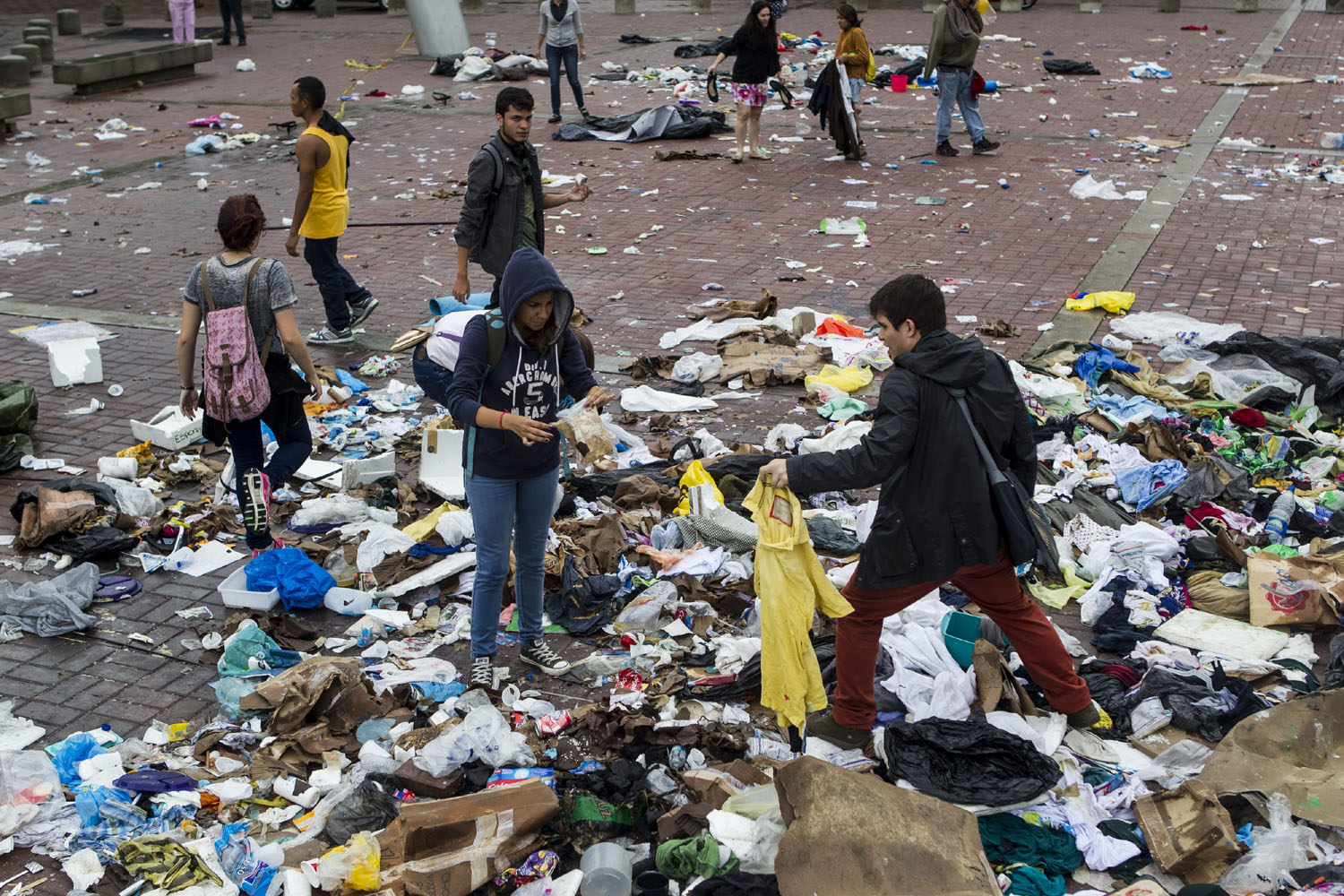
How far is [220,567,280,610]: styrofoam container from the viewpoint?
17.7ft

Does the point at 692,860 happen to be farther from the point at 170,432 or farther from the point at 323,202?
the point at 323,202

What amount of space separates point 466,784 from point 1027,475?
2201 millimetres

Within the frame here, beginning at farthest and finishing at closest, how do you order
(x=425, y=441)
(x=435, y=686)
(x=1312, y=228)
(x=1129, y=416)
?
(x=1312, y=228), (x=1129, y=416), (x=425, y=441), (x=435, y=686)

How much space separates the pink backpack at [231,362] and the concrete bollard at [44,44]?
21.3m

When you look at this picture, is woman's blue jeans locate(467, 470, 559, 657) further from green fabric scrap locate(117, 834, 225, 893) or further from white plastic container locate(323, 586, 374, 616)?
green fabric scrap locate(117, 834, 225, 893)

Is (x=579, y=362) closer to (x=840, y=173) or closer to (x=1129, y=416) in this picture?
(x=1129, y=416)

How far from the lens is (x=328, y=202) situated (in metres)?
8.25

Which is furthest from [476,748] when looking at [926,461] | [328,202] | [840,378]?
[328,202]

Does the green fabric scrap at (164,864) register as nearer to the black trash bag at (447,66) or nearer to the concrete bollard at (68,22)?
the black trash bag at (447,66)

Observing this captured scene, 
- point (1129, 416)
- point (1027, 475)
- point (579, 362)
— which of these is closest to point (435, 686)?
point (579, 362)

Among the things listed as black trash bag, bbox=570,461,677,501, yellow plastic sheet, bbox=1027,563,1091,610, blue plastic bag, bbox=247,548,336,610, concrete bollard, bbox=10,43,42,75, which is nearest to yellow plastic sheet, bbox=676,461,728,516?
black trash bag, bbox=570,461,677,501

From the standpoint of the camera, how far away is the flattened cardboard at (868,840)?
3451 mm

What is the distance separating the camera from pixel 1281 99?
16.9 meters

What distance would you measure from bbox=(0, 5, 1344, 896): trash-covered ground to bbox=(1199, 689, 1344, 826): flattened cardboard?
0.05 feet
